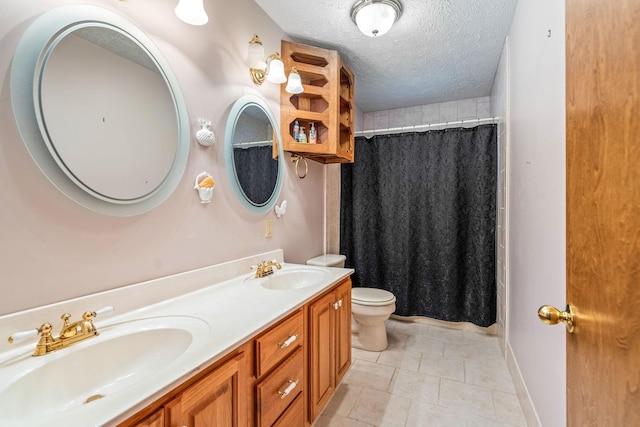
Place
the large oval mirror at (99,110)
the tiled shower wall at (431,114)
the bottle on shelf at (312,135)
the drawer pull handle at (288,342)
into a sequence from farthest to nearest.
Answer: the tiled shower wall at (431,114) < the bottle on shelf at (312,135) < the drawer pull handle at (288,342) < the large oval mirror at (99,110)

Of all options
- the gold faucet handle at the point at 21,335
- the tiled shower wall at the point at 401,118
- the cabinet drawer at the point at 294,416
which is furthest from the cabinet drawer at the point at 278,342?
the tiled shower wall at the point at 401,118

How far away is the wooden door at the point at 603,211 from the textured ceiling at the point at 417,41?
1.36 meters

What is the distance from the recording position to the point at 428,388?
1806mm

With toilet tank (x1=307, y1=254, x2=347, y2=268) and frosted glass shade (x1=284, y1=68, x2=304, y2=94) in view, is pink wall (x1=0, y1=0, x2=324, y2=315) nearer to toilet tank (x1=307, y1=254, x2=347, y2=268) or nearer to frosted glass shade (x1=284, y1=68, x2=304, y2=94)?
frosted glass shade (x1=284, y1=68, x2=304, y2=94)

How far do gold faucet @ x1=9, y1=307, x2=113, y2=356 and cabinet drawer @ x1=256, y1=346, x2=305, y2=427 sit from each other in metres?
0.54

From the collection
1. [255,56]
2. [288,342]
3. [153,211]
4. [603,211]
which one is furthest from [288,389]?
[255,56]

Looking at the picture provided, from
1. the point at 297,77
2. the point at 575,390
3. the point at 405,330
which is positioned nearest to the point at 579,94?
the point at 575,390

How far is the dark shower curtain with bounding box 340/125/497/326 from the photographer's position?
8.19 feet

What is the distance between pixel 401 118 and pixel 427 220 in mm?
1438

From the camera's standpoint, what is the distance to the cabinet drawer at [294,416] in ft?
3.50

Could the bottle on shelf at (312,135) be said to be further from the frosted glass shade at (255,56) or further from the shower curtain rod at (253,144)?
the frosted glass shade at (255,56)

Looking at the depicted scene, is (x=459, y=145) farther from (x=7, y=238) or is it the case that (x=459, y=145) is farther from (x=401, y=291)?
(x=7, y=238)

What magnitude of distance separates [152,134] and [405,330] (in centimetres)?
260

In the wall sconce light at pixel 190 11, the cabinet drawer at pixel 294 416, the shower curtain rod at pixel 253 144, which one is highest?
the wall sconce light at pixel 190 11
